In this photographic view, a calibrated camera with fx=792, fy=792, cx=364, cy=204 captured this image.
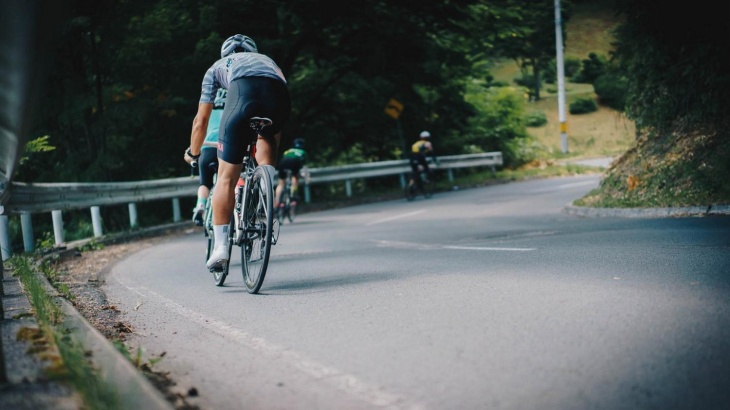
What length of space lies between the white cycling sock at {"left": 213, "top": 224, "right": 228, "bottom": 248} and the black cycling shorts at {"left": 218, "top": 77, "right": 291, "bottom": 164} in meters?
0.58

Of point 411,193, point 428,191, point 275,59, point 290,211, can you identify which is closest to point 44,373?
point 290,211

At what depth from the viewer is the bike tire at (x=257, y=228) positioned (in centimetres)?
624

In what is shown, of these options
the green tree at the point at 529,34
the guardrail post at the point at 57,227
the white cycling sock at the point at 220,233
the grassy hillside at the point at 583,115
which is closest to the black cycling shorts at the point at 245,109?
the white cycling sock at the point at 220,233

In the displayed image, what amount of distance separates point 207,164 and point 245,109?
5.01 ft

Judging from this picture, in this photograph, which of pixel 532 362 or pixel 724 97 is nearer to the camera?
pixel 532 362

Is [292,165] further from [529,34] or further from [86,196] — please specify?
[529,34]

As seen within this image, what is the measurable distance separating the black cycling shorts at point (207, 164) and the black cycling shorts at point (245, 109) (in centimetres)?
114

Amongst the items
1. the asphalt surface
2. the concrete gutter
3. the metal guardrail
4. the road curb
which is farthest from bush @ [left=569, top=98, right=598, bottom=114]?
the concrete gutter

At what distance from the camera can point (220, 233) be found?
6629 millimetres

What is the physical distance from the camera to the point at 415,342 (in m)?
4.19

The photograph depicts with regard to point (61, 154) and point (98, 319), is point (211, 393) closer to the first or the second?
point (98, 319)

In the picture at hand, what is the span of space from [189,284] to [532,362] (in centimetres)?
464

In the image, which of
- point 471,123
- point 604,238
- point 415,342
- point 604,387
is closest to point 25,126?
point 415,342

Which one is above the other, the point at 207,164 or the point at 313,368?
the point at 207,164
